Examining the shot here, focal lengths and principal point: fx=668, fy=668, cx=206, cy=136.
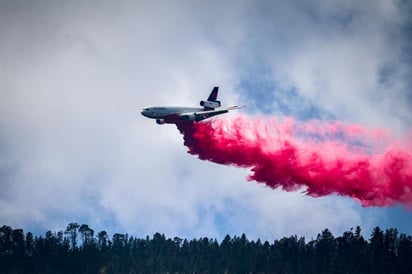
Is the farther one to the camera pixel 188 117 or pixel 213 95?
pixel 213 95

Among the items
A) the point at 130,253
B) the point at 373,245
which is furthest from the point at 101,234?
the point at 373,245

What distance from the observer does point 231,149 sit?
9556cm

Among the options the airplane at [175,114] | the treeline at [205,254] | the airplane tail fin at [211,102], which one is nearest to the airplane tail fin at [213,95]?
the airplane tail fin at [211,102]

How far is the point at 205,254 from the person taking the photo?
15612 centimetres

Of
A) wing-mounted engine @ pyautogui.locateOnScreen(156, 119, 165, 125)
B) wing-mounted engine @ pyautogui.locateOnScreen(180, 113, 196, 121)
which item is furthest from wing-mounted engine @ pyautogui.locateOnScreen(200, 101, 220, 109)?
wing-mounted engine @ pyautogui.locateOnScreen(156, 119, 165, 125)

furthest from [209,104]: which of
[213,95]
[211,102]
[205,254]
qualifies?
[205,254]

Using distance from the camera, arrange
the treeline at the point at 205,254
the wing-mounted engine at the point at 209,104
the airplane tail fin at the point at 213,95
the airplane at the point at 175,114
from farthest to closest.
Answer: the treeline at the point at 205,254 < the airplane tail fin at the point at 213,95 < the wing-mounted engine at the point at 209,104 < the airplane at the point at 175,114

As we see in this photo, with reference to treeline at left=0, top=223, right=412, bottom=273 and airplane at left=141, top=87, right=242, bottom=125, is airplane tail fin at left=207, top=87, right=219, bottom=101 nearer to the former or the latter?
airplane at left=141, top=87, right=242, bottom=125

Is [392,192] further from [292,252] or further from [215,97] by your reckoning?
[292,252]

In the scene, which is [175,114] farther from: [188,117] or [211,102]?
[211,102]

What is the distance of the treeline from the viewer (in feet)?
462

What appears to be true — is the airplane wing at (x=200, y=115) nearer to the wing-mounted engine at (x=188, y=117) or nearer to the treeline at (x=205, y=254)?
the wing-mounted engine at (x=188, y=117)

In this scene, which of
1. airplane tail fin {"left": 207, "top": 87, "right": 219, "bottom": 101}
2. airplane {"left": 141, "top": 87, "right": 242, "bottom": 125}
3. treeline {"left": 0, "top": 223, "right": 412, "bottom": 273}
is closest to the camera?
airplane {"left": 141, "top": 87, "right": 242, "bottom": 125}

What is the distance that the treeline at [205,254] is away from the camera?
141 m
